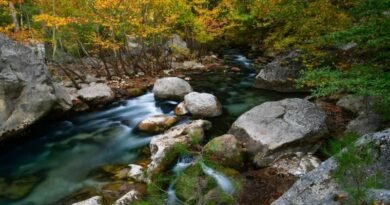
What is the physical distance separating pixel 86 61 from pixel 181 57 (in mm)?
5782

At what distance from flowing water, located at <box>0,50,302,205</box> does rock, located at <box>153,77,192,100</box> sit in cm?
32

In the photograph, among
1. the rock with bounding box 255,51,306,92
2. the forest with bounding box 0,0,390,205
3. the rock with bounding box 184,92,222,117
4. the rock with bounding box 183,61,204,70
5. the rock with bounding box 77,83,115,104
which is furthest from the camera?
the rock with bounding box 183,61,204,70

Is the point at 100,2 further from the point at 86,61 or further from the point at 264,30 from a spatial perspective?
the point at 264,30

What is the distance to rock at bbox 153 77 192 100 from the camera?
14.8 metres

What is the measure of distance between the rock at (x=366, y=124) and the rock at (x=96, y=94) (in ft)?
29.8

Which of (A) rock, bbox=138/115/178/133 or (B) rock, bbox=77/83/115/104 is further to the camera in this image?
(B) rock, bbox=77/83/115/104

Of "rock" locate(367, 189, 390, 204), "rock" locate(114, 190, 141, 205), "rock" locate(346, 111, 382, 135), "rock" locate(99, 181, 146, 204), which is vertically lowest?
"rock" locate(99, 181, 146, 204)

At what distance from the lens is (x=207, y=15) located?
2038cm

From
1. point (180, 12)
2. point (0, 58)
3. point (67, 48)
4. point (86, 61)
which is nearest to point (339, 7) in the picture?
point (180, 12)

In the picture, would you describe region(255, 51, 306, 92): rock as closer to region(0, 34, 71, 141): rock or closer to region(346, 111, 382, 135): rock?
region(346, 111, 382, 135): rock

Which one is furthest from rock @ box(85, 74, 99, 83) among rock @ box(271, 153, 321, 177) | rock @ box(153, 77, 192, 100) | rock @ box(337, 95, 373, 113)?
rock @ box(271, 153, 321, 177)

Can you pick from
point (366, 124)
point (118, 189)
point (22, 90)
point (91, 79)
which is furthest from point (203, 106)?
point (91, 79)

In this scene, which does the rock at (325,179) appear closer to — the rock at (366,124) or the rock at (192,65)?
the rock at (366,124)

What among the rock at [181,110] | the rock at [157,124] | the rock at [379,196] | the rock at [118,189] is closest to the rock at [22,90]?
the rock at [157,124]
